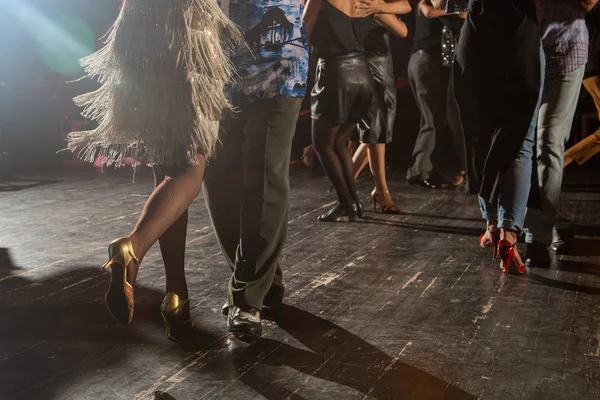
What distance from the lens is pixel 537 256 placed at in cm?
388

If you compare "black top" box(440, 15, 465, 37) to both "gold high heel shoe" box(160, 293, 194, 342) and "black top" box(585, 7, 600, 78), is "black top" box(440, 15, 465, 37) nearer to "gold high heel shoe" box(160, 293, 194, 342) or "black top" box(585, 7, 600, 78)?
"black top" box(585, 7, 600, 78)

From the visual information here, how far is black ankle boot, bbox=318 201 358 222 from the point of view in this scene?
510 centimetres

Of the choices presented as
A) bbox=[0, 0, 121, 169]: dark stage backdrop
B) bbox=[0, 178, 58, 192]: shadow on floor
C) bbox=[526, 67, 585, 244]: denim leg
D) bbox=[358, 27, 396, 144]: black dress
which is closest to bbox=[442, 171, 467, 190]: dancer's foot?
bbox=[358, 27, 396, 144]: black dress

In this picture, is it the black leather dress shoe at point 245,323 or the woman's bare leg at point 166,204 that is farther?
the black leather dress shoe at point 245,323

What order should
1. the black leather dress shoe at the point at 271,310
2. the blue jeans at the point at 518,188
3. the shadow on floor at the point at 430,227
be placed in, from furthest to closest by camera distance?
the shadow on floor at the point at 430,227 → the blue jeans at the point at 518,188 → the black leather dress shoe at the point at 271,310

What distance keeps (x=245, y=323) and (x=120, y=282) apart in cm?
57

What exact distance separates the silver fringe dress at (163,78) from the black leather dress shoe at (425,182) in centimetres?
417

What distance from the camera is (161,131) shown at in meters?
2.53

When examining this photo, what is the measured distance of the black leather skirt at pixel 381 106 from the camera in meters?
5.32

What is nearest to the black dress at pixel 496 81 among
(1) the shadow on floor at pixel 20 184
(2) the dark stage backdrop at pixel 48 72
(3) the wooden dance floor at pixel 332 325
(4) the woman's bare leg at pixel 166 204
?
(3) the wooden dance floor at pixel 332 325

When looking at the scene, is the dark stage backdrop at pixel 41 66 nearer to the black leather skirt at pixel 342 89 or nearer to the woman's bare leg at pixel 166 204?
the black leather skirt at pixel 342 89

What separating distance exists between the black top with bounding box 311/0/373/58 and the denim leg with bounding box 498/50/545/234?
4.38 ft

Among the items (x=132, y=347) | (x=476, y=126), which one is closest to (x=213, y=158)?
(x=132, y=347)

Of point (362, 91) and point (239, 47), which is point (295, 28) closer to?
point (239, 47)
